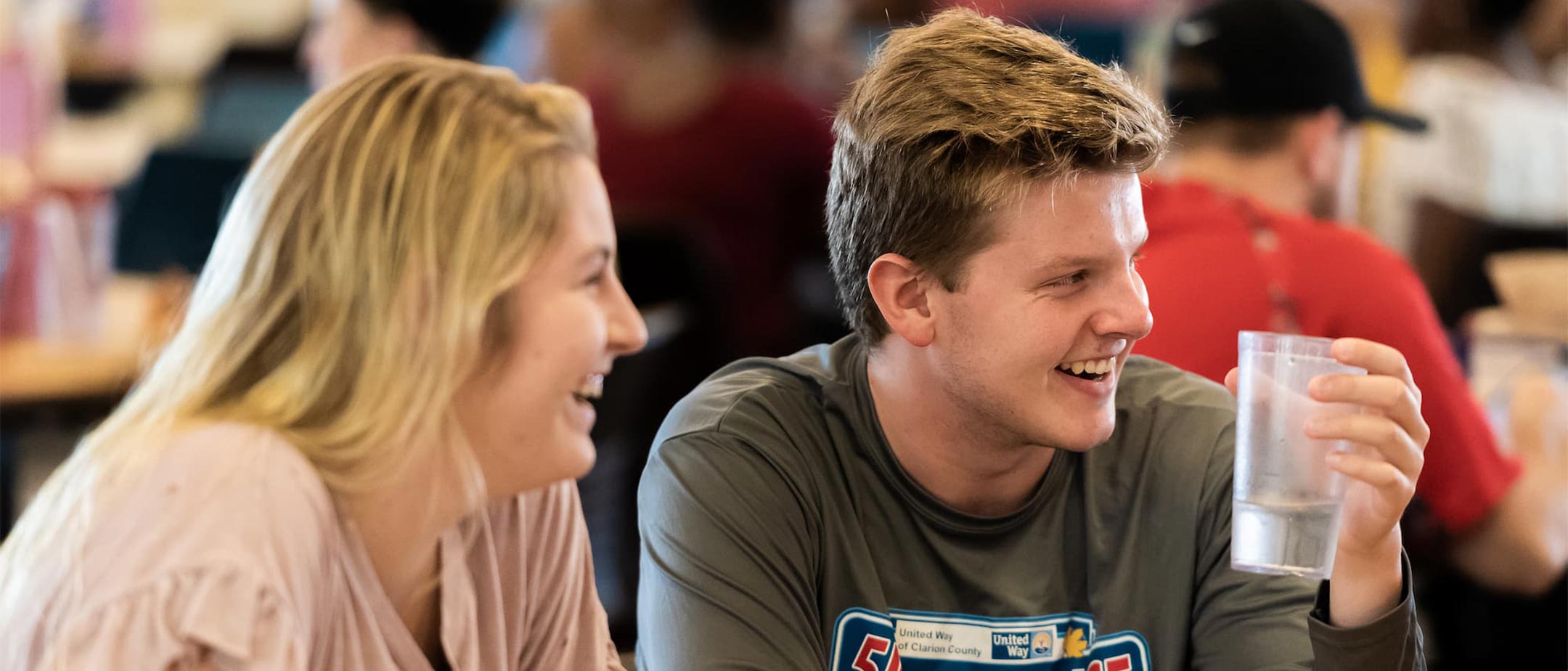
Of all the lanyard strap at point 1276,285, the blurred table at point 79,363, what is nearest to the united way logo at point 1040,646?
the lanyard strap at point 1276,285

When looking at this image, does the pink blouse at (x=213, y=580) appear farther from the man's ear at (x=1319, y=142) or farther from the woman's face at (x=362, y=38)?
the woman's face at (x=362, y=38)

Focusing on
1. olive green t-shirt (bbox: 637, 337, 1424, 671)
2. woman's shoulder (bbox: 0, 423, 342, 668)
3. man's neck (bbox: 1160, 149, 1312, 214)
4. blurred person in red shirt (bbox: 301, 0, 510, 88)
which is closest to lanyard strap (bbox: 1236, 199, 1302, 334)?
man's neck (bbox: 1160, 149, 1312, 214)

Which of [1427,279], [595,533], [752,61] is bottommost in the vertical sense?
[595,533]

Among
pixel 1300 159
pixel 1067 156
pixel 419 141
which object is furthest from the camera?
pixel 1300 159

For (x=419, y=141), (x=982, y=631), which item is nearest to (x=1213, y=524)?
(x=982, y=631)

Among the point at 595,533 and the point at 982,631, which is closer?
the point at 982,631

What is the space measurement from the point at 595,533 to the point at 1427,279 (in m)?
2.33

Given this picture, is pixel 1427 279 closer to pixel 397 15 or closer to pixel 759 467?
pixel 397 15

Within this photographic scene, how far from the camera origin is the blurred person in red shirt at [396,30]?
309cm

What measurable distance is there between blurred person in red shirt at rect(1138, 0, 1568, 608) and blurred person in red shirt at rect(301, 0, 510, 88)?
1.48m

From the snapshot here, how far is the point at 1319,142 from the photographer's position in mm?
2355

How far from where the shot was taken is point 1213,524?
4.91ft

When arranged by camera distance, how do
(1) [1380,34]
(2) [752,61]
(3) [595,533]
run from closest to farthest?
(3) [595,533] < (2) [752,61] < (1) [1380,34]

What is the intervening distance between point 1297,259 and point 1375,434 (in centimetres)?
87
